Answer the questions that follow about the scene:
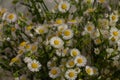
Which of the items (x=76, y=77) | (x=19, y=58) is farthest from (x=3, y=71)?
(x=76, y=77)

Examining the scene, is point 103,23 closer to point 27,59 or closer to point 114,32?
point 114,32

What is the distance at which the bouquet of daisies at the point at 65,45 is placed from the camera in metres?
0.79

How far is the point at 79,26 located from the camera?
86 cm

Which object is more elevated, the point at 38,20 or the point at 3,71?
the point at 38,20

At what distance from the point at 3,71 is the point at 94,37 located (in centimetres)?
34

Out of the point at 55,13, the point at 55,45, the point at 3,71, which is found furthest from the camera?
the point at 3,71

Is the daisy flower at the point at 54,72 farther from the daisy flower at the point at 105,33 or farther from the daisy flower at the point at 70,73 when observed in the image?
the daisy flower at the point at 105,33

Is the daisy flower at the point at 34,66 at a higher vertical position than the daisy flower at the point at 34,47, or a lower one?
lower

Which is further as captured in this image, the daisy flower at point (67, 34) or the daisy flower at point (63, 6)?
the daisy flower at point (63, 6)

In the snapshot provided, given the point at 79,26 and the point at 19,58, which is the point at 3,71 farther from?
the point at 79,26

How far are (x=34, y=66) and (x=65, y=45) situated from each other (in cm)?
9

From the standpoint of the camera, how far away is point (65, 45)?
80 cm

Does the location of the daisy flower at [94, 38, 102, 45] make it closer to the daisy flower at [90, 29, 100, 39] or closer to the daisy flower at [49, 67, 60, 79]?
the daisy flower at [90, 29, 100, 39]

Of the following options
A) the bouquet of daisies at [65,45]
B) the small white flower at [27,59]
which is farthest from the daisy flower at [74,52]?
the small white flower at [27,59]
